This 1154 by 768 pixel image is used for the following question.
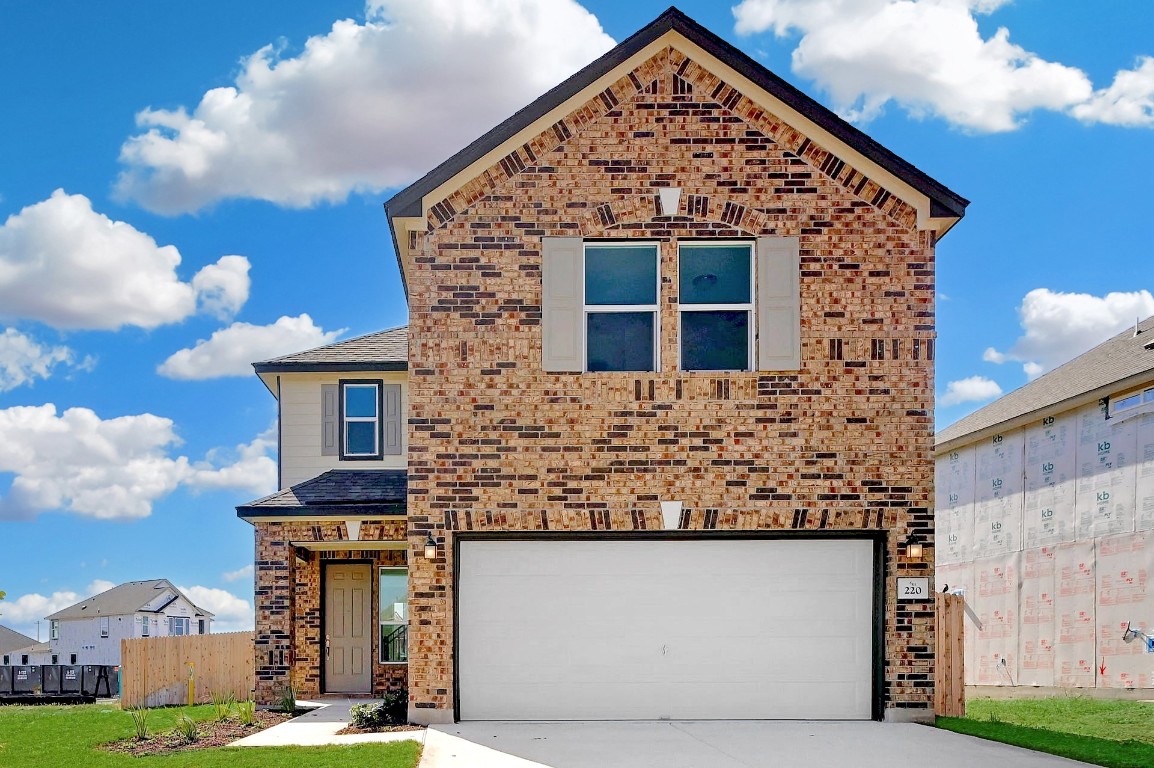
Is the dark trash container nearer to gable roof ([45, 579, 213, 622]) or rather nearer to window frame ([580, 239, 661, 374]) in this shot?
window frame ([580, 239, 661, 374])

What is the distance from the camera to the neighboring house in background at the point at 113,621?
4703cm

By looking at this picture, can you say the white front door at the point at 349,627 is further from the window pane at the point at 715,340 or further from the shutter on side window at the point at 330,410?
the window pane at the point at 715,340

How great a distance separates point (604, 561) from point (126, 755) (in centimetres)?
556

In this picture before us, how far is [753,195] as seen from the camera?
43.5 feet

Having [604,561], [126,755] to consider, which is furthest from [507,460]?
[126,755]

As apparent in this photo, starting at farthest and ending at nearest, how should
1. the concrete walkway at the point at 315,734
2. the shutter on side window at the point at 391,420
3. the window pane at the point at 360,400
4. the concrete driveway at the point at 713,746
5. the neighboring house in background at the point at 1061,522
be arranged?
the window pane at the point at 360,400, the shutter on side window at the point at 391,420, the neighboring house in background at the point at 1061,522, the concrete walkway at the point at 315,734, the concrete driveway at the point at 713,746

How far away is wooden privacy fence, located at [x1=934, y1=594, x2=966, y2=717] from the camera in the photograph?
13375mm

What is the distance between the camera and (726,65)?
1323 cm

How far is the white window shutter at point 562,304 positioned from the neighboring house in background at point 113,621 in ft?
128

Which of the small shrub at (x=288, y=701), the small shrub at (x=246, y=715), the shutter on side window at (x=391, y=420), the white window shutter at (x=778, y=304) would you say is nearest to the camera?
the white window shutter at (x=778, y=304)

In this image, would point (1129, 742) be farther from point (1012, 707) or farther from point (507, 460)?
point (507, 460)

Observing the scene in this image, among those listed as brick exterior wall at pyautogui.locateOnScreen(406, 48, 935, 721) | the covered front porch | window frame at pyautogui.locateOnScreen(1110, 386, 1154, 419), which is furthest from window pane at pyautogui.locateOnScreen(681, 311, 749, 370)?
window frame at pyautogui.locateOnScreen(1110, 386, 1154, 419)

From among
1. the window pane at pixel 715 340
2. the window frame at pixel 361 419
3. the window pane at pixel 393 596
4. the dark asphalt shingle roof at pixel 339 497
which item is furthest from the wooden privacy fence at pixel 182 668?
the window pane at pixel 715 340

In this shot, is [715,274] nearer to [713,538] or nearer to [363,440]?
[713,538]
